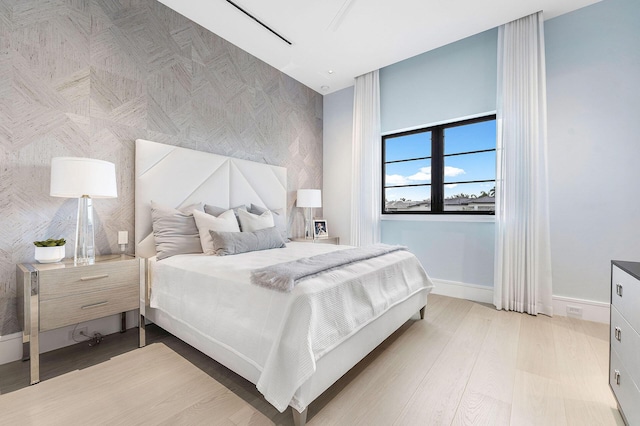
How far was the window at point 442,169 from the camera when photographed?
338cm

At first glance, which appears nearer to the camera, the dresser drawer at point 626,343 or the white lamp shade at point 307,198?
the dresser drawer at point 626,343

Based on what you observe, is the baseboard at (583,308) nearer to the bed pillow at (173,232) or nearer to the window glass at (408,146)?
the window glass at (408,146)

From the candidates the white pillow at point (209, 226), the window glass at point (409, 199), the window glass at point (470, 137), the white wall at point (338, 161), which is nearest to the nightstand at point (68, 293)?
the white pillow at point (209, 226)

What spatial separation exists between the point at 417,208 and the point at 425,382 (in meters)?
2.51

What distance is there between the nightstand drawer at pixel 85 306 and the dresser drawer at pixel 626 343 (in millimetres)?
2820

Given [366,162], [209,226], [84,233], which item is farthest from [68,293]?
[366,162]

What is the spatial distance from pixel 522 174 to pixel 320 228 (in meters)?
2.62

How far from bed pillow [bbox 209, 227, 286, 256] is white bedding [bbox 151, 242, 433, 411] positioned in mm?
123

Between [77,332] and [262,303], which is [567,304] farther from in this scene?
[77,332]

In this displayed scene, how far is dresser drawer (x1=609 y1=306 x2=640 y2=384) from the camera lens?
3.84 feet

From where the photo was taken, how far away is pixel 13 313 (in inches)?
76.8

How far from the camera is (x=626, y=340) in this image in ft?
4.21

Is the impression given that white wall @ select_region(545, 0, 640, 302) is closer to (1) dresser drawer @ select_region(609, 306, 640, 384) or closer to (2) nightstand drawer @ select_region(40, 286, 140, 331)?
(1) dresser drawer @ select_region(609, 306, 640, 384)

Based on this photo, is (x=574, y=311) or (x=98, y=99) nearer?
(x=98, y=99)
